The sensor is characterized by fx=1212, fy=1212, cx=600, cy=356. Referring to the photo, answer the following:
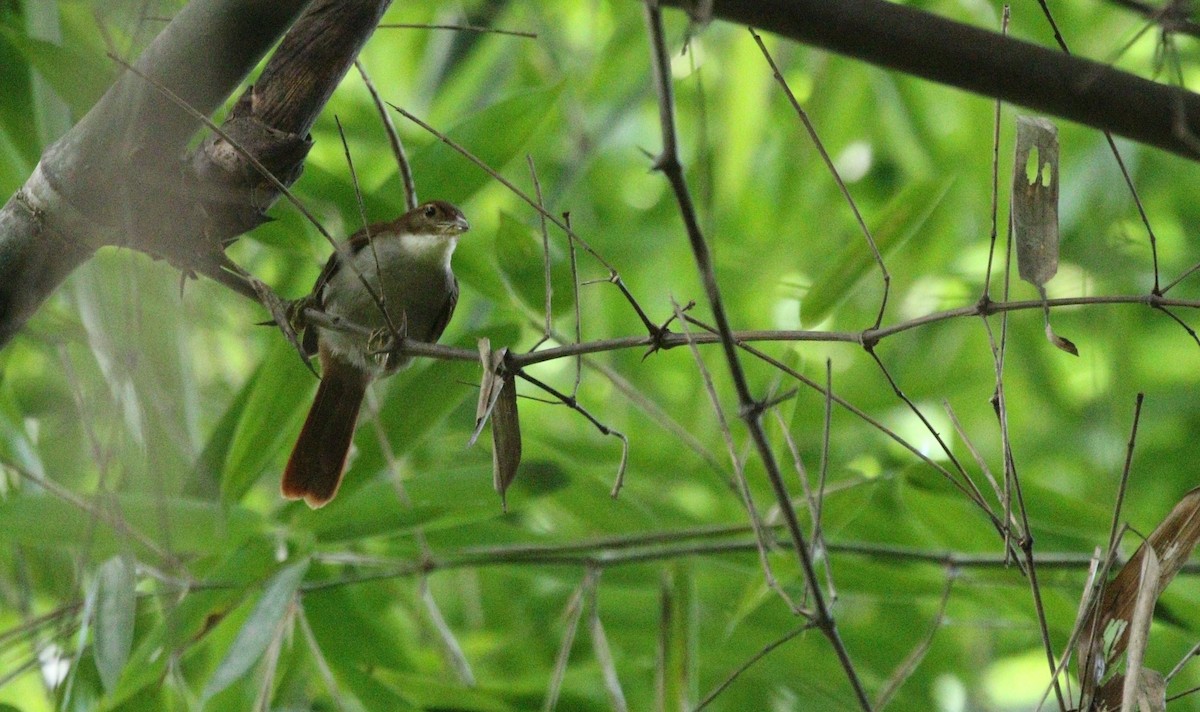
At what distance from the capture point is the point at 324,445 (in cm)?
282

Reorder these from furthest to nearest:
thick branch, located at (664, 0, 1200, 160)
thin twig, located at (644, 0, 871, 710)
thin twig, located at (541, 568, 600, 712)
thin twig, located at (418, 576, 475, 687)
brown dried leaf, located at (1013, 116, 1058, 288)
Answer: thin twig, located at (418, 576, 475, 687) < thin twig, located at (541, 568, 600, 712) < brown dried leaf, located at (1013, 116, 1058, 288) < thick branch, located at (664, 0, 1200, 160) < thin twig, located at (644, 0, 871, 710)

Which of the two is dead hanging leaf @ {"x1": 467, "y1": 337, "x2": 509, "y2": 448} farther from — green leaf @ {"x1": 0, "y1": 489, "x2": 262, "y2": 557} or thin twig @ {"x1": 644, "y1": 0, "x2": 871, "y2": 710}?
green leaf @ {"x1": 0, "y1": 489, "x2": 262, "y2": 557}

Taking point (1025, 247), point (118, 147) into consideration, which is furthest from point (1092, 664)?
point (118, 147)

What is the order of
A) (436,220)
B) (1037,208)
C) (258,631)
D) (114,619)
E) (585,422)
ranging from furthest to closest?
(585,422) → (436,220) → (258,631) → (114,619) → (1037,208)

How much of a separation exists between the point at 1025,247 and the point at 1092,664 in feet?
1.85

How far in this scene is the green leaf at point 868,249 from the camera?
2.62 metres

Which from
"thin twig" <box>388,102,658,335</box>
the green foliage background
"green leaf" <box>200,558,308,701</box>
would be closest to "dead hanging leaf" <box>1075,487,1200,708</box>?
the green foliage background

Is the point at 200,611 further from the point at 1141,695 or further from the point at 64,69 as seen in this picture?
the point at 1141,695

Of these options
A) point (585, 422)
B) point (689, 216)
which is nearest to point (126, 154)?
point (689, 216)

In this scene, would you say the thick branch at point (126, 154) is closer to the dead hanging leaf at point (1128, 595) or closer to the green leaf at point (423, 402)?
the green leaf at point (423, 402)

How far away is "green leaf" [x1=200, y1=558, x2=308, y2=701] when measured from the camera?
7.77 ft

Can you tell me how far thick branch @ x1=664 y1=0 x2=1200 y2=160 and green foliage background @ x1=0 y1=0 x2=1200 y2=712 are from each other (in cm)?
Answer: 32

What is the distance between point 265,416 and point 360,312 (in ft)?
1.89

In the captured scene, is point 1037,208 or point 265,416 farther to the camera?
point 265,416
